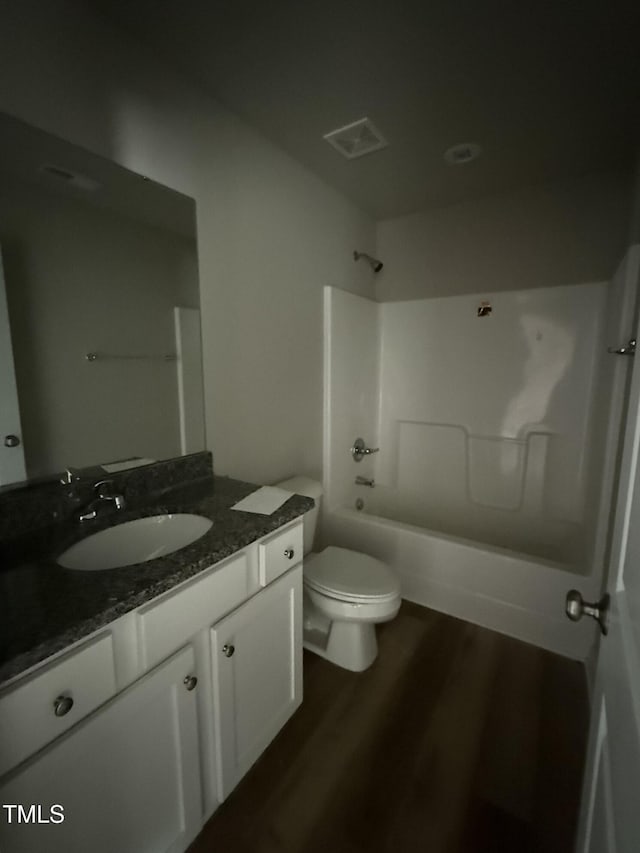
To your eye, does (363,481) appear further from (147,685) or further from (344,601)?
(147,685)

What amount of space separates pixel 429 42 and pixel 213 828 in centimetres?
249

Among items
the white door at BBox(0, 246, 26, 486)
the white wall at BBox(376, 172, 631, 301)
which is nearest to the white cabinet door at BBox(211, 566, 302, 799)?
the white door at BBox(0, 246, 26, 486)

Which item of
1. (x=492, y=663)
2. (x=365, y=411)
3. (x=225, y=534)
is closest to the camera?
(x=225, y=534)

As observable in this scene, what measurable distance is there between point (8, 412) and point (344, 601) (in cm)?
131

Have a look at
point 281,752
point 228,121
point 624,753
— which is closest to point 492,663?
point 281,752

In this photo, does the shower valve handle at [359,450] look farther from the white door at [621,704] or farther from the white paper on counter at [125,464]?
the white door at [621,704]

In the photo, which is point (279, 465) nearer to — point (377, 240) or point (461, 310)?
point (461, 310)

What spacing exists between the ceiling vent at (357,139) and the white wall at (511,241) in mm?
837

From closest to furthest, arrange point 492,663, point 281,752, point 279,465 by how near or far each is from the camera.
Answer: point 281,752
point 492,663
point 279,465

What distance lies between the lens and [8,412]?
3.40 feet

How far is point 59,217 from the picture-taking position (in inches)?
43.1

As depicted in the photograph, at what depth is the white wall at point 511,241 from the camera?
2.01 m

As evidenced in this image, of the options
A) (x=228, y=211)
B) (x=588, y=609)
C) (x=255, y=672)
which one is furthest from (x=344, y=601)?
(x=228, y=211)

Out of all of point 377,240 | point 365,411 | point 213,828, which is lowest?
point 213,828
